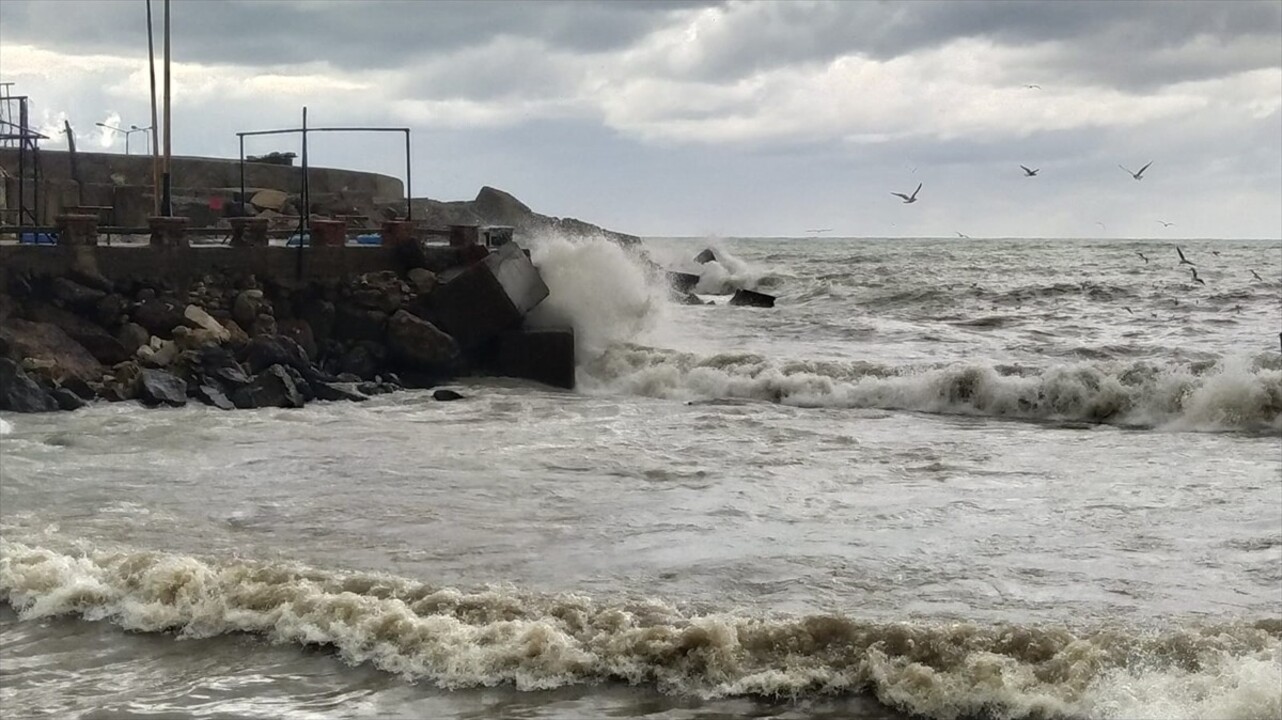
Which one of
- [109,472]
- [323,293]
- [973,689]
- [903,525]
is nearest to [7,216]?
[323,293]

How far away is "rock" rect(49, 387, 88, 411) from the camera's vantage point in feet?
46.7

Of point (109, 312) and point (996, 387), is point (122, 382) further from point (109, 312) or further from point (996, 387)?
point (996, 387)

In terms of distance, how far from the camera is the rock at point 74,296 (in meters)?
16.6

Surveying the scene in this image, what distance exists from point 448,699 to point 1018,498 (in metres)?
5.76

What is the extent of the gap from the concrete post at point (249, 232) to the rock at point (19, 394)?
4949 millimetres

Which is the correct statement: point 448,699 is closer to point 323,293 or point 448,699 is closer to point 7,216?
point 323,293

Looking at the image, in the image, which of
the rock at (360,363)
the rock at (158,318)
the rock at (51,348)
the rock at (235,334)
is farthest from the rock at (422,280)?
the rock at (51,348)

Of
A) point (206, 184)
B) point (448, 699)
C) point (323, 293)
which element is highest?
point (206, 184)

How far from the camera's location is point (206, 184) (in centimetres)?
3709

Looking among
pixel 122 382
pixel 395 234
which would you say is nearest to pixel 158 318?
pixel 122 382

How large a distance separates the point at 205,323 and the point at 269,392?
7.75ft

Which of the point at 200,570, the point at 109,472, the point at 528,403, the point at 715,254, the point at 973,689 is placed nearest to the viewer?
the point at 973,689

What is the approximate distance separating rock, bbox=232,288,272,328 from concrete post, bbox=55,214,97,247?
80.0 inches

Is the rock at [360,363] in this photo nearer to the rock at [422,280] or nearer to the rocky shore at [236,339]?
the rocky shore at [236,339]
